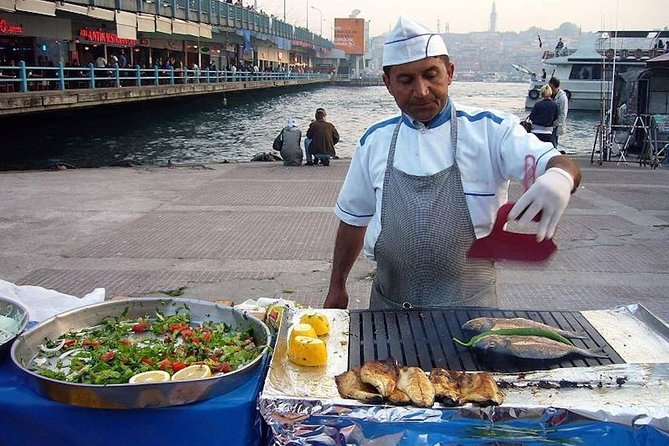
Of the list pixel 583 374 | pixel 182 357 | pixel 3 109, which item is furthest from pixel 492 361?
pixel 3 109

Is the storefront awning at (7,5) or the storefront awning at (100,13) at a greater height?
the storefront awning at (100,13)

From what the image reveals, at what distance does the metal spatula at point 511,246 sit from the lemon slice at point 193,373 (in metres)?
1.02

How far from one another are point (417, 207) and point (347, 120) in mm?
35434

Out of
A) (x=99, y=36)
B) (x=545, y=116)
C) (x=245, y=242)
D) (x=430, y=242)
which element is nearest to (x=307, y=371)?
(x=430, y=242)

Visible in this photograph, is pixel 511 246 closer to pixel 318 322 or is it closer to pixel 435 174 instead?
pixel 435 174

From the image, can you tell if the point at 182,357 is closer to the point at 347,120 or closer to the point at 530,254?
the point at 530,254

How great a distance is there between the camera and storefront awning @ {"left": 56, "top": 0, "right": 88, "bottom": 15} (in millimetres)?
21703

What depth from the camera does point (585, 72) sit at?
123ft

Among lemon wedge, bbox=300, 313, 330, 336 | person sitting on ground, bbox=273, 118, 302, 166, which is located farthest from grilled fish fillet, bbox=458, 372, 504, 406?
person sitting on ground, bbox=273, 118, 302, 166

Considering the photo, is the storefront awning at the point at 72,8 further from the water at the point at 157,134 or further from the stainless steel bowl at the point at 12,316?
the stainless steel bowl at the point at 12,316

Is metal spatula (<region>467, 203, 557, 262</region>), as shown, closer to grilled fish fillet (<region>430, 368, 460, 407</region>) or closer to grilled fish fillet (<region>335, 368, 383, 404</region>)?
grilled fish fillet (<region>430, 368, 460, 407</region>)

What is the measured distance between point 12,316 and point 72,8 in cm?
2261

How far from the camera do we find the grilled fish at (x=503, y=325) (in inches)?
89.0

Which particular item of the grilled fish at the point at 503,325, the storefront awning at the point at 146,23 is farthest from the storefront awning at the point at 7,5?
the grilled fish at the point at 503,325
